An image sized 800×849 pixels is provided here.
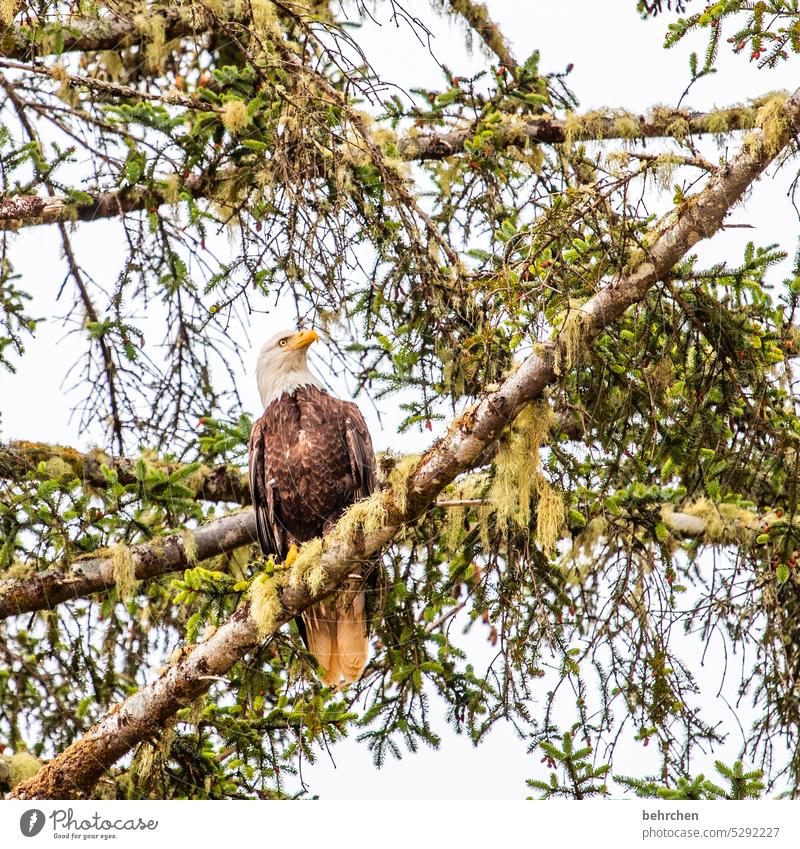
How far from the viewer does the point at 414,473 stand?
4.36 metres

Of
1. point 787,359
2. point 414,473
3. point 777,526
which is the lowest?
point 777,526

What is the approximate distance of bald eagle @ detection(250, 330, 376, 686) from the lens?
20.3 ft

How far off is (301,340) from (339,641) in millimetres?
1750

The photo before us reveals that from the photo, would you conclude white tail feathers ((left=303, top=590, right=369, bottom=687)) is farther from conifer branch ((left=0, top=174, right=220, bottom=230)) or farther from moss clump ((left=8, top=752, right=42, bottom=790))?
conifer branch ((left=0, top=174, right=220, bottom=230))

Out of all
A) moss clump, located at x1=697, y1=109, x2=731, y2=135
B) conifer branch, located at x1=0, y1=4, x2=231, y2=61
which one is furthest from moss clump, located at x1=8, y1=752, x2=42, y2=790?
moss clump, located at x1=697, y1=109, x2=731, y2=135

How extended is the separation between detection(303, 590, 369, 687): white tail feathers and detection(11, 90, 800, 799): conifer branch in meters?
1.48

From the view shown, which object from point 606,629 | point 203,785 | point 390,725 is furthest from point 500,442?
point 203,785

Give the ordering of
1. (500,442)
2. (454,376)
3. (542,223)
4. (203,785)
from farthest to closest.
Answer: (454,376) → (203,785) → (500,442) → (542,223)

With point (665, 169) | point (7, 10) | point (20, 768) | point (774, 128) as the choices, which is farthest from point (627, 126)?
point (20, 768)

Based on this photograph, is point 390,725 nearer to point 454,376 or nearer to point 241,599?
point 241,599

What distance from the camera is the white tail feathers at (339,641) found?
6.16 meters

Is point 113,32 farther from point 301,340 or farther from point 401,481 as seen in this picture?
point 401,481

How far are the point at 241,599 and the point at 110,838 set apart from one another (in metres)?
1.22

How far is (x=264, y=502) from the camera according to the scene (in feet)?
20.6
